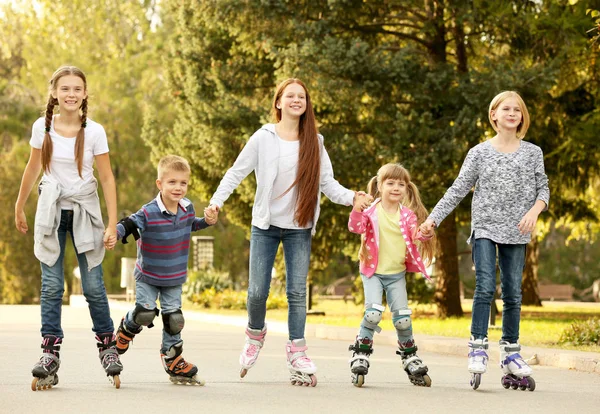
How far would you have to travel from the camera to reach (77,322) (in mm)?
20344

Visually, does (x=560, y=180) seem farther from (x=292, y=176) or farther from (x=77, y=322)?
(x=292, y=176)

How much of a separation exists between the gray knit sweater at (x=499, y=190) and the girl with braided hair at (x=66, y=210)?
235 centimetres

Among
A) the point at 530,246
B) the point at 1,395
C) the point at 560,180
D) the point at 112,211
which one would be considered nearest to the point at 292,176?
the point at 112,211

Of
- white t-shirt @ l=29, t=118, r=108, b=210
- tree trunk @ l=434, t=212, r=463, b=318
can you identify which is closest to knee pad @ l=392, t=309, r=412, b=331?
white t-shirt @ l=29, t=118, r=108, b=210

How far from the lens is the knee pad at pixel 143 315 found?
26.6ft

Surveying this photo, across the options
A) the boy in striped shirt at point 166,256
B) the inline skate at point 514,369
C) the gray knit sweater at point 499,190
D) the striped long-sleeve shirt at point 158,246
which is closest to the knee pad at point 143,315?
the boy in striped shirt at point 166,256

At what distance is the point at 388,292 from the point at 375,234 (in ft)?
1.44

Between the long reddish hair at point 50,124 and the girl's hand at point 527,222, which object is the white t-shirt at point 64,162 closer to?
the long reddish hair at point 50,124

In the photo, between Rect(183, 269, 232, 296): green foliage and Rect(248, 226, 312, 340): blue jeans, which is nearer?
Rect(248, 226, 312, 340): blue jeans

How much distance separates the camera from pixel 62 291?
7.84 meters

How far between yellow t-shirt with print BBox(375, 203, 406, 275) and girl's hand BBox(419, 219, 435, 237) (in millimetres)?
435

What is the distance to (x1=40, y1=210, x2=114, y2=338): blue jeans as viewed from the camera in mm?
7727

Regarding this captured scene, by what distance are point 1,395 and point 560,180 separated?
1616cm

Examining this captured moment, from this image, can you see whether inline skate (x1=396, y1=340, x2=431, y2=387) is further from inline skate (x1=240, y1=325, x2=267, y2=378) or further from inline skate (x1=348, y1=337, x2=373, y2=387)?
inline skate (x1=240, y1=325, x2=267, y2=378)
